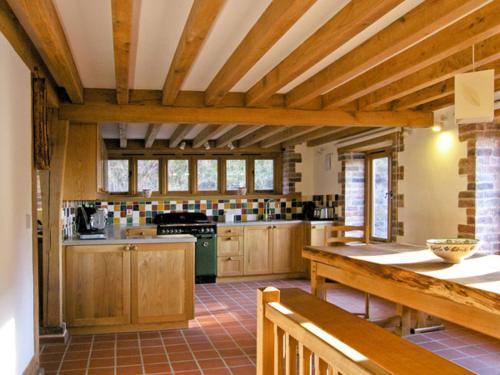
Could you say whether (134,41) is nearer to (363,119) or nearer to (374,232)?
(363,119)

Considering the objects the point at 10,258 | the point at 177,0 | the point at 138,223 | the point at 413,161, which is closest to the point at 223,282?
the point at 138,223

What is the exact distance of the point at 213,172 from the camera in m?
8.05

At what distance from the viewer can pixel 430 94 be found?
4184mm

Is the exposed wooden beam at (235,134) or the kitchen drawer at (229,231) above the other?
the exposed wooden beam at (235,134)

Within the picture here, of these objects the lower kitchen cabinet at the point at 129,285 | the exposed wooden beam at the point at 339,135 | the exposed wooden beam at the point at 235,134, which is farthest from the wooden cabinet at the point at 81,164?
the exposed wooden beam at the point at 339,135

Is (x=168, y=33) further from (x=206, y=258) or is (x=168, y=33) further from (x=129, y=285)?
(x=206, y=258)

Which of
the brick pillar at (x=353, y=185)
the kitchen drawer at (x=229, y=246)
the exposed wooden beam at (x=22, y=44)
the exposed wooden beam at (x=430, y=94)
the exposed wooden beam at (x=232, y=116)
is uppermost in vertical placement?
the exposed wooden beam at (x=22, y=44)

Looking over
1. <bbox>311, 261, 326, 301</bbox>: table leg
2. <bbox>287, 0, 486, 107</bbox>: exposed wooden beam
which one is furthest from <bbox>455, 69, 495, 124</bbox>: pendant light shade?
<bbox>311, 261, 326, 301</bbox>: table leg

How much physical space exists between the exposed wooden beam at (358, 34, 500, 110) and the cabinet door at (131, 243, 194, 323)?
2.29m

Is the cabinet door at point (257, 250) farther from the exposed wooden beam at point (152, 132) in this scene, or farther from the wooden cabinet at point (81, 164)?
the wooden cabinet at point (81, 164)

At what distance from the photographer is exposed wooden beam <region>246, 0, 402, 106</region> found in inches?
90.0

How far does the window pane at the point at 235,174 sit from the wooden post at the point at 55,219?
3.90 meters

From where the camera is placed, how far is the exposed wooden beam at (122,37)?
2.21 m

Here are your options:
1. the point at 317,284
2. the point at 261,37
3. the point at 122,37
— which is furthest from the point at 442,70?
the point at 122,37
